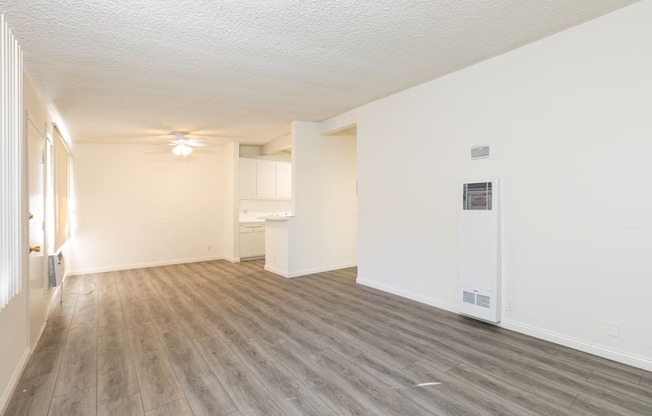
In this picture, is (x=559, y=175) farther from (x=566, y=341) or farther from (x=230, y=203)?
(x=230, y=203)

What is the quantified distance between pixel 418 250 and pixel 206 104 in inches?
138

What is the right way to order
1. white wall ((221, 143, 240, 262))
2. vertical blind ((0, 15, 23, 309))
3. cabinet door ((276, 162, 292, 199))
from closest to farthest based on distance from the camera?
vertical blind ((0, 15, 23, 309))
white wall ((221, 143, 240, 262))
cabinet door ((276, 162, 292, 199))

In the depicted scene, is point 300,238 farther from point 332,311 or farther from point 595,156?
point 595,156

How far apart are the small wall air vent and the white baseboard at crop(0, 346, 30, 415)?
437 cm

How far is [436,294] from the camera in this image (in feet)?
12.8

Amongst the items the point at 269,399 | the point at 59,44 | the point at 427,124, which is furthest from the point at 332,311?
the point at 59,44

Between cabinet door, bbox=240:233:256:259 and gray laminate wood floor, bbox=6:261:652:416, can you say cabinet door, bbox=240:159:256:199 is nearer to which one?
cabinet door, bbox=240:233:256:259

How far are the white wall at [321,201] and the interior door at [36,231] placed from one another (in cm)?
325

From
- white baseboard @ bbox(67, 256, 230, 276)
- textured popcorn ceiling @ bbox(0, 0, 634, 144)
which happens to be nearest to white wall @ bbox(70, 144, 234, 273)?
white baseboard @ bbox(67, 256, 230, 276)

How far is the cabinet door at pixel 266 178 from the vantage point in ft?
25.4

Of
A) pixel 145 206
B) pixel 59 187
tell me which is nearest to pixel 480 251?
pixel 59 187

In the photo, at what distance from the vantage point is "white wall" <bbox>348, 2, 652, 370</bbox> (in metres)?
2.47

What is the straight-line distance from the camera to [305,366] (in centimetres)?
258

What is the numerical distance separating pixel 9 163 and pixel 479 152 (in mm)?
4014
